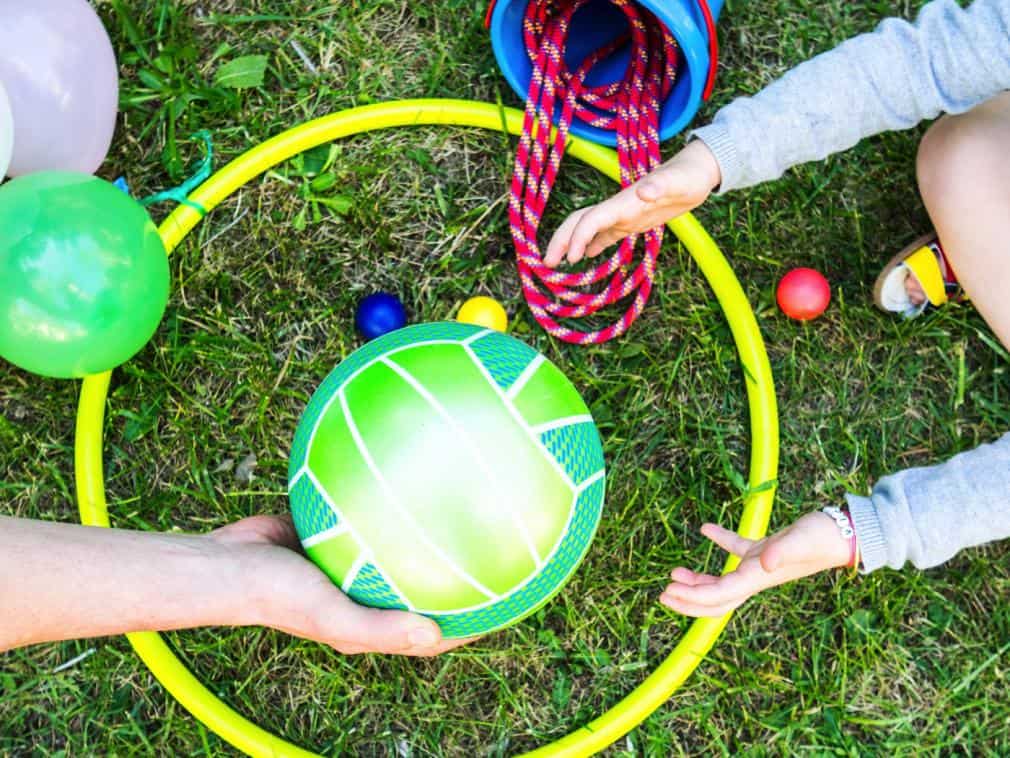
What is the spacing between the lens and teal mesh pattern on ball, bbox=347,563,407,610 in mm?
1664

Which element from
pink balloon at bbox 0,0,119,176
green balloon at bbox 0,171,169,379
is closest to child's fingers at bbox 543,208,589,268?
green balloon at bbox 0,171,169,379

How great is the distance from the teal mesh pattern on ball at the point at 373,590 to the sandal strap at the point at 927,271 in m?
1.39

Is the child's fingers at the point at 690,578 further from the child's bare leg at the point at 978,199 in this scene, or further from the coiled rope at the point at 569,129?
the child's bare leg at the point at 978,199

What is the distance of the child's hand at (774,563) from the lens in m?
1.74

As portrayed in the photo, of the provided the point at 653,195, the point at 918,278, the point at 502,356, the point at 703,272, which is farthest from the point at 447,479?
the point at 918,278

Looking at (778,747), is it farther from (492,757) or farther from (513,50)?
(513,50)

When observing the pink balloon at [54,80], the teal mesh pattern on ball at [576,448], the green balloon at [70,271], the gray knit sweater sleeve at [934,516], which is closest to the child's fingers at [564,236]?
the teal mesh pattern on ball at [576,448]

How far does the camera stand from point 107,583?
66.5 inches

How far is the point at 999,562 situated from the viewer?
234cm

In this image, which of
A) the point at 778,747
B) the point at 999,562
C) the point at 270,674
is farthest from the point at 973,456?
the point at 270,674

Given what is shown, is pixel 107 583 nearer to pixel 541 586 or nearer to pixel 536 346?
pixel 541 586

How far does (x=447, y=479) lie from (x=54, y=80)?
1.19 m

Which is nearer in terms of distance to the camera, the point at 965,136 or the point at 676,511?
the point at 965,136

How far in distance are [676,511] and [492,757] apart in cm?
68
